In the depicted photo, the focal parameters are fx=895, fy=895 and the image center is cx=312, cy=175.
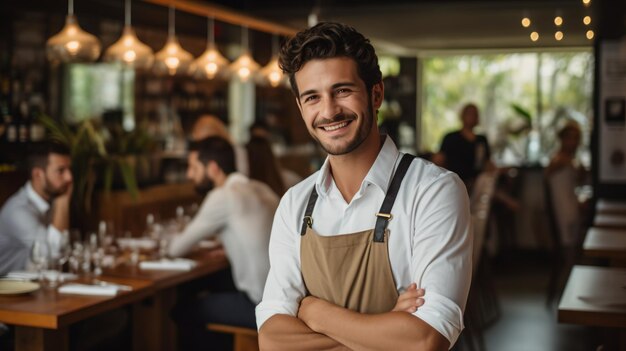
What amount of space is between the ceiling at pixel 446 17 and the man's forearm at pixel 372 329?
7.03 metres

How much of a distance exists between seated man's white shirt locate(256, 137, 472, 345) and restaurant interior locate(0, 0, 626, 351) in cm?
127

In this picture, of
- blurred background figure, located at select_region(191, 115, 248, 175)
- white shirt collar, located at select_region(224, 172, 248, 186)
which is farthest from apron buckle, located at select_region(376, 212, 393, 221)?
blurred background figure, located at select_region(191, 115, 248, 175)

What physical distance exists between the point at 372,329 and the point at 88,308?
189cm

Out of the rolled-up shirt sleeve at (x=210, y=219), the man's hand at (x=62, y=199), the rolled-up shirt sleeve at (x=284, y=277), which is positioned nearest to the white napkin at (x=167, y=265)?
the rolled-up shirt sleeve at (x=210, y=219)

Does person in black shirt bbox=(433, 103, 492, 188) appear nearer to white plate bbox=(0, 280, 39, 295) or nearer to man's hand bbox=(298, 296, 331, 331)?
white plate bbox=(0, 280, 39, 295)

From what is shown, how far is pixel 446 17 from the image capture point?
35.4ft

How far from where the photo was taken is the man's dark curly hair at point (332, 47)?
226cm

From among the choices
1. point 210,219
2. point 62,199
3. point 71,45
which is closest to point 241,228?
point 210,219

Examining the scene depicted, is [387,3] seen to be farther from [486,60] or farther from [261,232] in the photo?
[261,232]

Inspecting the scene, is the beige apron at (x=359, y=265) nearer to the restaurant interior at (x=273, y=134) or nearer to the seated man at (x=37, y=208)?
the restaurant interior at (x=273, y=134)

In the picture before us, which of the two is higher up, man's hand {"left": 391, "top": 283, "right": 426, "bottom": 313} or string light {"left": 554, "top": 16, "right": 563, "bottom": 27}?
string light {"left": 554, "top": 16, "right": 563, "bottom": 27}

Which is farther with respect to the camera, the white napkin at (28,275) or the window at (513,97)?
the window at (513,97)

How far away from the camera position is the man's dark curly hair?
226 centimetres

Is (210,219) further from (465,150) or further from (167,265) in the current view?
(465,150)
